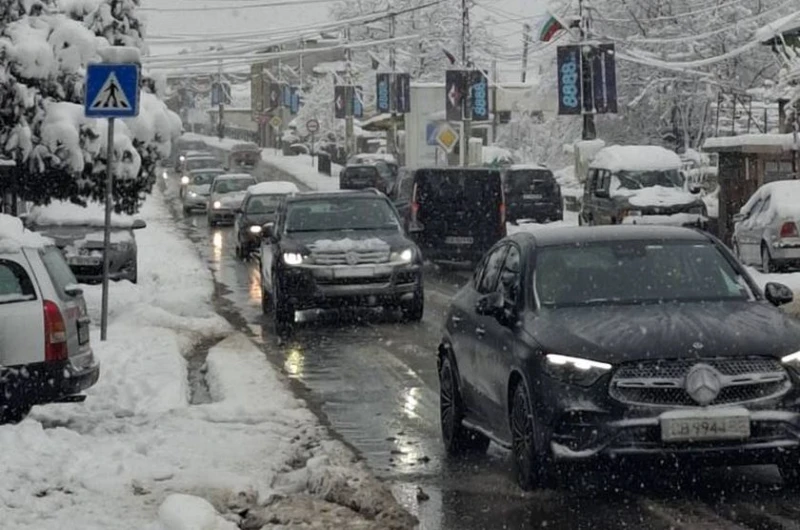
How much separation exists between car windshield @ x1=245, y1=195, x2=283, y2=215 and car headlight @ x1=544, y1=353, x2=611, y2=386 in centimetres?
2785

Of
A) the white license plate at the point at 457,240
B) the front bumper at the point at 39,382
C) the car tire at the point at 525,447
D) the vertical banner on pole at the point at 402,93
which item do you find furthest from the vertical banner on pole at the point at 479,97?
the car tire at the point at 525,447

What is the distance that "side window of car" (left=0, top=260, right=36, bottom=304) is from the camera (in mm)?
10922

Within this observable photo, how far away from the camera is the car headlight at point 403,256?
64.1 ft

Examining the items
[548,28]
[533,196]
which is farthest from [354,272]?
[548,28]

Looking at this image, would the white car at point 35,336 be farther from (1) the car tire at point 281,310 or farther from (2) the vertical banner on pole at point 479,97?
(2) the vertical banner on pole at point 479,97

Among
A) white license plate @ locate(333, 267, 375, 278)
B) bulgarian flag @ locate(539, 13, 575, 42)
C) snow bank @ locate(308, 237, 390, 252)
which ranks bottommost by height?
white license plate @ locate(333, 267, 375, 278)

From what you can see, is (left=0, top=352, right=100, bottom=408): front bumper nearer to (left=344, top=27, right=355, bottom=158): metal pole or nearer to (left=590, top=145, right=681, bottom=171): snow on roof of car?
(left=590, top=145, right=681, bottom=171): snow on roof of car

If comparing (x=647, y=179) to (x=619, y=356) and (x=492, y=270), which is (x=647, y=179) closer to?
(x=492, y=270)

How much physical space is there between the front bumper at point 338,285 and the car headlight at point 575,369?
432 inches

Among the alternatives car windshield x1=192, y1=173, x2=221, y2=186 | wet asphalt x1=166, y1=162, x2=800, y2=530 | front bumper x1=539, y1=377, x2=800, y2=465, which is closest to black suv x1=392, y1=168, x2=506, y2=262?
wet asphalt x1=166, y1=162, x2=800, y2=530

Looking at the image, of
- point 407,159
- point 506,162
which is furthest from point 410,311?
point 407,159

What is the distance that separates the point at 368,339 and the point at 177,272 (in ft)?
40.9

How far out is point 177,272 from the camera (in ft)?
97.6

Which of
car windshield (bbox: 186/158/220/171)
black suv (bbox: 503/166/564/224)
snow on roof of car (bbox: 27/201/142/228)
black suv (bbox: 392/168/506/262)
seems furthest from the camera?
car windshield (bbox: 186/158/220/171)
